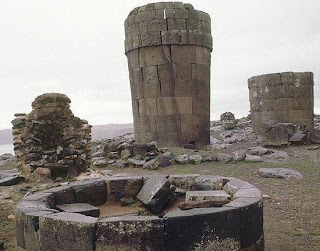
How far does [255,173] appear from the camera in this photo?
816cm

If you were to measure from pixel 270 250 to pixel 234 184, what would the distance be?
863 millimetres

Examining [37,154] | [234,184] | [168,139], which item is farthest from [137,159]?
[234,184]

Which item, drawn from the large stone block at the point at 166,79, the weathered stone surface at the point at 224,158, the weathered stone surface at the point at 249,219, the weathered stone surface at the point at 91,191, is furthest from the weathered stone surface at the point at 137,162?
the weathered stone surface at the point at 249,219

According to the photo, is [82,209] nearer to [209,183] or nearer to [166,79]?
[209,183]

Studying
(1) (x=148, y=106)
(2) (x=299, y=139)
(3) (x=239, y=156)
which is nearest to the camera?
(3) (x=239, y=156)

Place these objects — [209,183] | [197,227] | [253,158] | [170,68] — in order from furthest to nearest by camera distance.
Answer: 1. [170,68]
2. [253,158]
3. [209,183]
4. [197,227]

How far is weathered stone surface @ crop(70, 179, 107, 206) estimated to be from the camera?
15.5 feet

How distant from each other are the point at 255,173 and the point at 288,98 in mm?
7716

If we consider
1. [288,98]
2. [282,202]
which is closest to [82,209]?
[282,202]

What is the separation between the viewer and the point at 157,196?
14.7ft

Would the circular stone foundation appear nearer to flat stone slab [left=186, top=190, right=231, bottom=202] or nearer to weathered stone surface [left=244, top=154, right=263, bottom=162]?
flat stone slab [left=186, top=190, right=231, bottom=202]

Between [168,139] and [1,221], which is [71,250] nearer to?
[1,221]

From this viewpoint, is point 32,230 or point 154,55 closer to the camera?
point 32,230

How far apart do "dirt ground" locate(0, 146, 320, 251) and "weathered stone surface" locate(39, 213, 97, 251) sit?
1.42m
